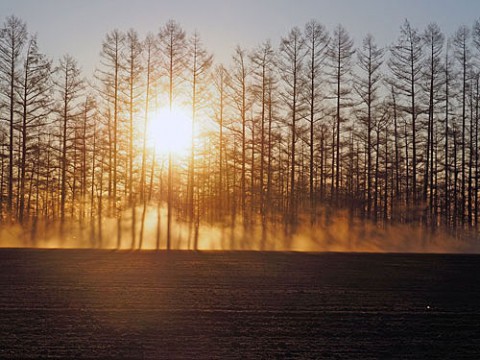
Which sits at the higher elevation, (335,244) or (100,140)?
(100,140)

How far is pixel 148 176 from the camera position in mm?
35156

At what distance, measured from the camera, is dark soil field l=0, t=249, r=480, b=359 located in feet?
26.9


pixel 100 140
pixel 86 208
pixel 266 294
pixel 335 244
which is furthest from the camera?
pixel 86 208

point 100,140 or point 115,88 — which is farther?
point 100,140

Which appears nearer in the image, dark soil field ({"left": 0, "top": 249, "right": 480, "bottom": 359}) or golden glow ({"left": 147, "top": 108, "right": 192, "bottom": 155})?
dark soil field ({"left": 0, "top": 249, "right": 480, "bottom": 359})

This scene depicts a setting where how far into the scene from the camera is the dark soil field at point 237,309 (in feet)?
26.9

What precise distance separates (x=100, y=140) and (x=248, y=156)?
1007cm

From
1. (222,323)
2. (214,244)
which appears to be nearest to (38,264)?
(222,323)

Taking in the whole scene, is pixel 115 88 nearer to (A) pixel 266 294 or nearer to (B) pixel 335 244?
(B) pixel 335 244

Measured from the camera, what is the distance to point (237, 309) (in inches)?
428

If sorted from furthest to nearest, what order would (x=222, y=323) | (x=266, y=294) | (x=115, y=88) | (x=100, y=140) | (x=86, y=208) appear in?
(x=86, y=208) < (x=100, y=140) < (x=115, y=88) < (x=266, y=294) < (x=222, y=323)

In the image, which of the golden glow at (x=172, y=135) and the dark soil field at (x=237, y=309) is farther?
the golden glow at (x=172, y=135)

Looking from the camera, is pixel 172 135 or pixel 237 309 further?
pixel 172 135

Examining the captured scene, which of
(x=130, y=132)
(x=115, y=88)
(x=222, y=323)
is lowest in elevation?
(x=222, y=323)
